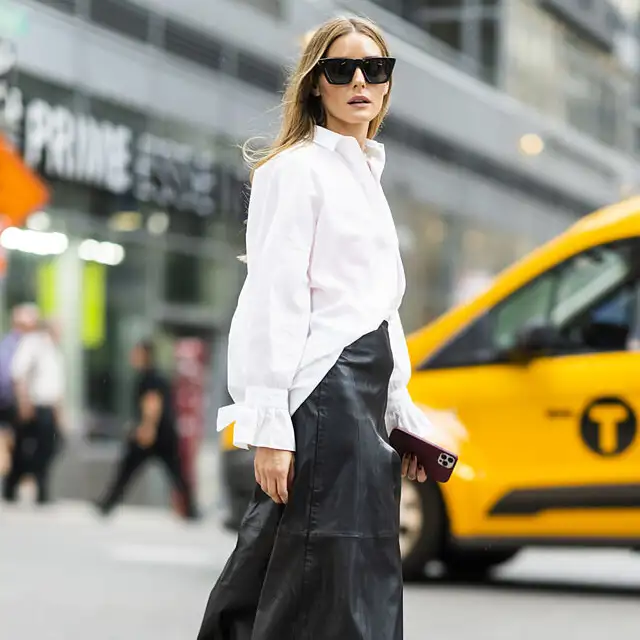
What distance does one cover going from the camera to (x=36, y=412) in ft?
53.0

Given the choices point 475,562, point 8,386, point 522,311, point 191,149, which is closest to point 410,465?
point 522,311

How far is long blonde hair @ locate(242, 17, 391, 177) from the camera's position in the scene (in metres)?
4.02

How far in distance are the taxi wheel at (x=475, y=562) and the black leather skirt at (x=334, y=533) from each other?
228 inches

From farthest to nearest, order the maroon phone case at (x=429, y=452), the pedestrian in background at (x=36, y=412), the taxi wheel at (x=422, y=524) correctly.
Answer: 1. the pedestrian in background at (x=36, y=412)
2. the taxi wheel at (x=422, y=524)
3. the maroon phone case at (x=429, y=452)

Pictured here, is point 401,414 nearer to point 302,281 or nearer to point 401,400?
point 401,400

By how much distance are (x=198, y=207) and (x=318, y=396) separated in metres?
18.2

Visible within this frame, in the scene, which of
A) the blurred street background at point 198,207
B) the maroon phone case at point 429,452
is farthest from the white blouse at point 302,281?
the blurred street background at point 198,207

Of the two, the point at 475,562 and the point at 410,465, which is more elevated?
the point at 410,465

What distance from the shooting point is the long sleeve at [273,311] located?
378 cm

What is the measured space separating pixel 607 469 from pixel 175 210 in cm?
1343

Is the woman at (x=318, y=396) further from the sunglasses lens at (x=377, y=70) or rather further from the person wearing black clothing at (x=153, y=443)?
the person wearing black clothing at (x=153, y=443)

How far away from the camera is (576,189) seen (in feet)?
117

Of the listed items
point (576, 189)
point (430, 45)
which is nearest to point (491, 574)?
point (430, 45)

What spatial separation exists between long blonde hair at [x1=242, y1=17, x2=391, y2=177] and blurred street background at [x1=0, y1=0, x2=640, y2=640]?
0.35 meters
